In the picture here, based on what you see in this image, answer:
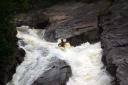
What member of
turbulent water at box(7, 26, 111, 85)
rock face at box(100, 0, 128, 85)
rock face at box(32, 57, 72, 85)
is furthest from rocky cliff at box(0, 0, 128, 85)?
turbulent water at box(7, 26, 111, 85)

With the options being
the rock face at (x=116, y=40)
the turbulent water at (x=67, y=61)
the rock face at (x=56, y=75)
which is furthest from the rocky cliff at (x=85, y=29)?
the turbulent water at (x=67, y=61)

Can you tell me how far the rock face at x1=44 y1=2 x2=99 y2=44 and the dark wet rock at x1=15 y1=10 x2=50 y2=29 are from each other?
0.53 metres

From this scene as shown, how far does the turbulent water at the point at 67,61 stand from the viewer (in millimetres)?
19000

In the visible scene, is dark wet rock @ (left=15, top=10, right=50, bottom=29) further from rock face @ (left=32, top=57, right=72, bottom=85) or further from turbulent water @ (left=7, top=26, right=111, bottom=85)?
rock face @ (left=32, top=57, right=72, bottom=85)

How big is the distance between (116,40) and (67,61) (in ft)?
10.4

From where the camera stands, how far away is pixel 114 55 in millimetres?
18828

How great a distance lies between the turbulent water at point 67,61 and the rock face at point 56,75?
409mm

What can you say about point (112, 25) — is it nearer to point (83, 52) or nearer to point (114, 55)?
point (83, 52)

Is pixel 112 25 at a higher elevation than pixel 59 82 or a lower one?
higher

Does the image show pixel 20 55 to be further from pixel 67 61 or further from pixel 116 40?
pixel 116 40

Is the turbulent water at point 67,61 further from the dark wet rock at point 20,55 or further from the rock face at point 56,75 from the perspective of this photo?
the rock face at point 56,75

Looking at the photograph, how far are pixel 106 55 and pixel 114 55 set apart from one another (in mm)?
810

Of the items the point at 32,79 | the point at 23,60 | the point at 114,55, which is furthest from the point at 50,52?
the point at 114,55

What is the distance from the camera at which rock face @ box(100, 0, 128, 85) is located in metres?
17.3
